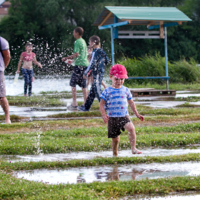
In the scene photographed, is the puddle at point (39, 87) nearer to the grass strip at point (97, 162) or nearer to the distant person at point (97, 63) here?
the distant person at point (97, 63)

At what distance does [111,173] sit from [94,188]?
767 millimetres

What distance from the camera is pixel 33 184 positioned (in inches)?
177

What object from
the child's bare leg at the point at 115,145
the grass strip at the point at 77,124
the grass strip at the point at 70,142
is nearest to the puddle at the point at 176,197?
the child's bare leg at the point at 115,145

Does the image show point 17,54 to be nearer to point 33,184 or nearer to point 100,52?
point 100,52

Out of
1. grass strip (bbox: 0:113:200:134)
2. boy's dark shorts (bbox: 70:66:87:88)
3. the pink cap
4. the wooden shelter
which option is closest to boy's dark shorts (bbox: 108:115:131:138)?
the pink cap

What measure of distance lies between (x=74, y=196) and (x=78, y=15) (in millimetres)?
56049

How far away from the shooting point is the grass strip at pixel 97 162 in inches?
213

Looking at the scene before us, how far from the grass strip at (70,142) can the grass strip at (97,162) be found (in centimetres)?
90

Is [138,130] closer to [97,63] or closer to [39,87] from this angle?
[97,63]

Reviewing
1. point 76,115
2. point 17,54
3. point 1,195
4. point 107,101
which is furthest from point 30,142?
point 17,54

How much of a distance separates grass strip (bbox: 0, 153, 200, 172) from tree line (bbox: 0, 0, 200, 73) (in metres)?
43.8

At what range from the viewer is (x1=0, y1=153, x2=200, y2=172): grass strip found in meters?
5.42

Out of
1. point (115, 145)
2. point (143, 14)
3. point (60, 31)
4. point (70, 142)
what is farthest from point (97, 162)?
point (60, 31)

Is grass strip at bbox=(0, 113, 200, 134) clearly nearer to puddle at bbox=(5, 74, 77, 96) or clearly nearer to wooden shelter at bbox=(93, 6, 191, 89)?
wooden shelter at bbox=(93, 6, 191, 89)
